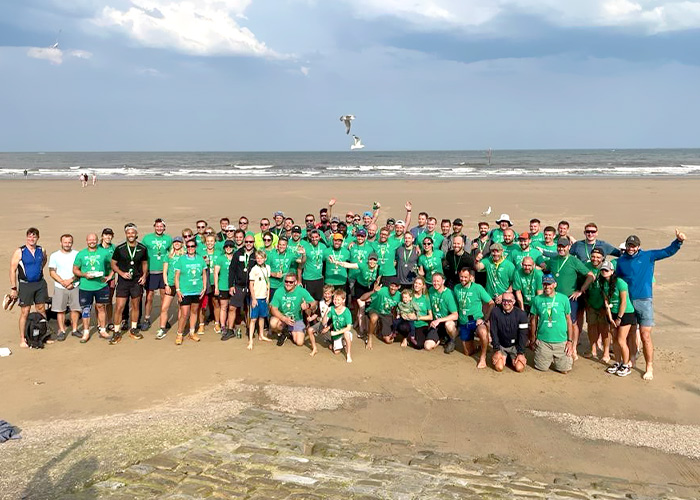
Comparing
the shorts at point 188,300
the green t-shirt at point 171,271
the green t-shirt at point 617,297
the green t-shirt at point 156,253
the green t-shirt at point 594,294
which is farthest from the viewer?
the green t-shirt at point 156,253

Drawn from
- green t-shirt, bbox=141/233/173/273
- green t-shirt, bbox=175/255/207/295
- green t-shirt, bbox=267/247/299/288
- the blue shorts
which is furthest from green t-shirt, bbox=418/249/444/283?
green t-shirt, bbox=141/233/173/273

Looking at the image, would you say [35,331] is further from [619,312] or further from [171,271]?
[619,312]

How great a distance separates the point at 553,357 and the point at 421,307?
6.94 feet

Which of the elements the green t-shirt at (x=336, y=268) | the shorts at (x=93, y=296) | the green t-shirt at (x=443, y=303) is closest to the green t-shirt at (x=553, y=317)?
the green t-shirt at (x=443, y=303)

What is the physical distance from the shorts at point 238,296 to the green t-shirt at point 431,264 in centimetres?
307

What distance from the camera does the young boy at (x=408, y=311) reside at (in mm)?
8695

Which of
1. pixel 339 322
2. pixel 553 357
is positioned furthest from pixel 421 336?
pixel 553 357

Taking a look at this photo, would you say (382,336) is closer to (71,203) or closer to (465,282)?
(465,282)

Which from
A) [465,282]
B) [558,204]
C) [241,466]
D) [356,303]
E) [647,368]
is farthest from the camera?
[558,204]

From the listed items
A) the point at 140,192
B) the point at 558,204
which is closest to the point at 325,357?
the point at 558,204

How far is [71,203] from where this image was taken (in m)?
26.7

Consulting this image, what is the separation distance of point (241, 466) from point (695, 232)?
18726 mm

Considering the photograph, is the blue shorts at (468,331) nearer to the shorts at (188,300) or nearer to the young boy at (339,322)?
the young boy at (339,322)

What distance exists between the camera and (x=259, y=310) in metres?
8.88
